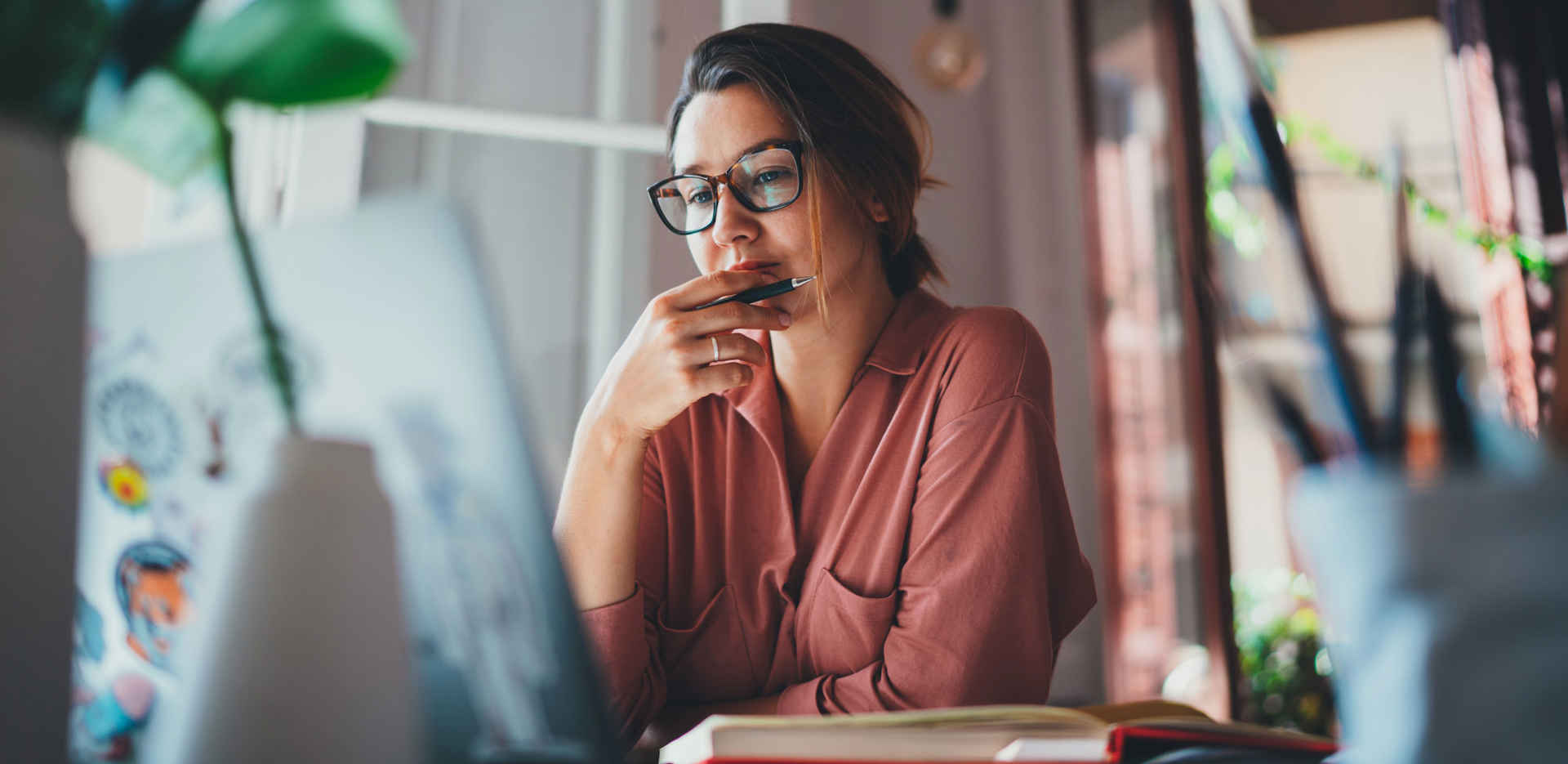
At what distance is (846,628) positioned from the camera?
1.03m

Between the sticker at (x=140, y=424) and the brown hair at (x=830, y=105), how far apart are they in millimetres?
848

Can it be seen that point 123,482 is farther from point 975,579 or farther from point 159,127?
point 975,579

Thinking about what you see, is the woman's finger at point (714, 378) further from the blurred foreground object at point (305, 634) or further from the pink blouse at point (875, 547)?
the blurred foreground object at point (305, 634)

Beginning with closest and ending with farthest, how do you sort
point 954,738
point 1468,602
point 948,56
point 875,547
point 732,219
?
point 1468,602 < point 954,738 < point 875,547 < point 732,219 < point 948,56

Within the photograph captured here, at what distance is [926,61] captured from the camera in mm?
2580

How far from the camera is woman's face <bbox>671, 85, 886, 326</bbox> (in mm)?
1188

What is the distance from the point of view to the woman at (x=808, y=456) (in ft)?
3.21

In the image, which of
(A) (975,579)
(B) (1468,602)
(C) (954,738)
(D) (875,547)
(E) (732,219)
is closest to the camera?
(B) (1468,602)

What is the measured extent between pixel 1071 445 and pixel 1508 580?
2406 millimetres

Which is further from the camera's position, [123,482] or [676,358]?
[676,358]

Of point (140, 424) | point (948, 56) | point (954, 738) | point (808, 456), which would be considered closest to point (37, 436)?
point (140, 424)

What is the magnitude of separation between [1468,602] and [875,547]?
2.50 feet

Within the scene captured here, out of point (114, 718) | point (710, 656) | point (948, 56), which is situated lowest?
point (710, 656)

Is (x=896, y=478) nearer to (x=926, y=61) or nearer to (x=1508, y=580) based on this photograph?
(x=1508, y=580)
